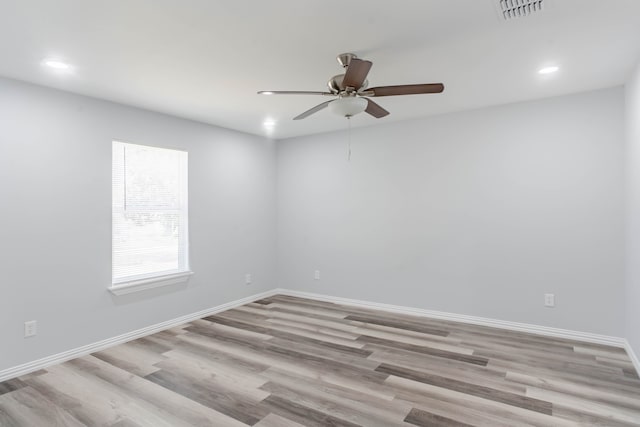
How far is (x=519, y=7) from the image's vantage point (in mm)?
2037

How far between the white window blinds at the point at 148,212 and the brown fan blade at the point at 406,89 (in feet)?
8.88

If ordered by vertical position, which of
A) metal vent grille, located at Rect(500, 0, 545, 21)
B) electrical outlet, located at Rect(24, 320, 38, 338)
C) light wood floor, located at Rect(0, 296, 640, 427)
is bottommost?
light wood floor, located at Rect(0, 296, 640, 427)

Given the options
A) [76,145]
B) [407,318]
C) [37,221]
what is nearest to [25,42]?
[76,145]

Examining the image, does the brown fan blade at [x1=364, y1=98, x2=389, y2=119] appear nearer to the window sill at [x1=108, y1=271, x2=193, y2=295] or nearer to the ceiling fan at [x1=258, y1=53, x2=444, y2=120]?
the ceiling fan at [x1=258, y1=53, x2=444, y2=120]

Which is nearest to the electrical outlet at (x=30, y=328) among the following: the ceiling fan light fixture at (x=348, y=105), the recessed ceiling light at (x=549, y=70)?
the ceiling fan light fixture at (x=348, y=105)

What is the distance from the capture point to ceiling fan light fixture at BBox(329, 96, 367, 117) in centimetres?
262

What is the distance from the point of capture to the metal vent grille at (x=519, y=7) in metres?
1.99

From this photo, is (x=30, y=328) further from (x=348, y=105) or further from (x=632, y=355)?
(x=632, y=355)

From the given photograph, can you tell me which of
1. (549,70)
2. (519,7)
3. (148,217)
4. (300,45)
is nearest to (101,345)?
(148,217)

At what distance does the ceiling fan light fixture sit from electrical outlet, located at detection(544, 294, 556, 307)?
283 centimetres

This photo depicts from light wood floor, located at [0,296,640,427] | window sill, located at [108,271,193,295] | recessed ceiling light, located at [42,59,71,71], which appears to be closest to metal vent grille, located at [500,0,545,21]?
light wood floor, located at [0,296,640,427]

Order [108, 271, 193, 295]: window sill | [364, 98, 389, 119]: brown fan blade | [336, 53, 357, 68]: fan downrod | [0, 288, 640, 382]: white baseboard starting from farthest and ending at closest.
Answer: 1. [108, 271, 193, 295]: window sill
2. [0, 288, 640, 382]: white baseboard
3. [364, 98, 389, 119]: brown fan blade
4. [336, 53, 357, 68]: fan downrod

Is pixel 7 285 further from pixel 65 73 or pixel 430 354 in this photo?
pixel 430 354

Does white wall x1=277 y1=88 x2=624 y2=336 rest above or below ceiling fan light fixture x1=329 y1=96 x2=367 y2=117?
below
